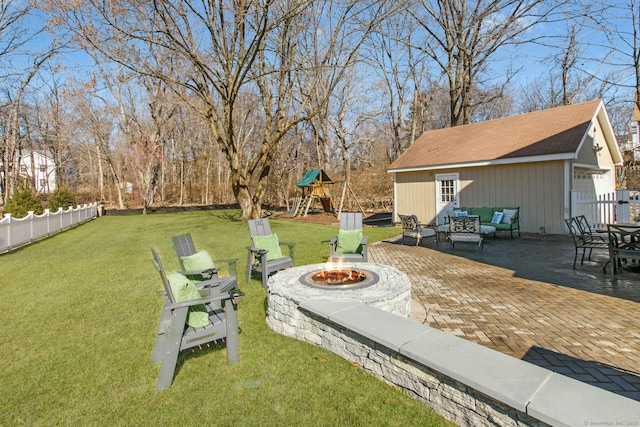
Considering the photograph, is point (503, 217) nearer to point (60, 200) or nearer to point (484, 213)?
point (484, 213)

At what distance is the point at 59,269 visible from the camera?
23.2ft

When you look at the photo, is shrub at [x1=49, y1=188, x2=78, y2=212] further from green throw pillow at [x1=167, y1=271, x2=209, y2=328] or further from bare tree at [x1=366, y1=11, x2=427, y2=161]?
bare tree at [x1=366, y1=11, x2=427, y2=161]

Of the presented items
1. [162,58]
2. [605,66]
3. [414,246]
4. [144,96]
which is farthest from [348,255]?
[144,96]

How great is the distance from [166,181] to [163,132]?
5726 mm

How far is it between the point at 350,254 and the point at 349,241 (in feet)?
1.16

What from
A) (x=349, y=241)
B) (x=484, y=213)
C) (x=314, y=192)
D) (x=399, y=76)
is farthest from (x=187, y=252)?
(x=399, y=76)

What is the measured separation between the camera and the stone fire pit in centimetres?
349

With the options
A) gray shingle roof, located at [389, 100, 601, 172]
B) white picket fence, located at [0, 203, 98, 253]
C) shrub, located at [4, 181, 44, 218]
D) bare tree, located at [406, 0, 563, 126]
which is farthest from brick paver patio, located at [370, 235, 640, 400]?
shrub, located at [4, 181, 44, 218]

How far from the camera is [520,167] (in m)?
10.8

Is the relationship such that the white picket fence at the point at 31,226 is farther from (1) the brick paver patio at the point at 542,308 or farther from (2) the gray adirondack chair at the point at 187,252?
(1) the brick paver patio at the point at 542,308

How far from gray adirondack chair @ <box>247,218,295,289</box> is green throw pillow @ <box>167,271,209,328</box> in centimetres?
208

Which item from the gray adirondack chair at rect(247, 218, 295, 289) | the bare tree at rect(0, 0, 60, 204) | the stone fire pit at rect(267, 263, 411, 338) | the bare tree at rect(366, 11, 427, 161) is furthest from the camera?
the bare tree at rect(366, 11, 427, 161)

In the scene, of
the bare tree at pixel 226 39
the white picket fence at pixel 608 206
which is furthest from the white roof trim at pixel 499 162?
the bare tree at pixel 226 39

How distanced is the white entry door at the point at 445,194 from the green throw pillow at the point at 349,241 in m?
7.57
